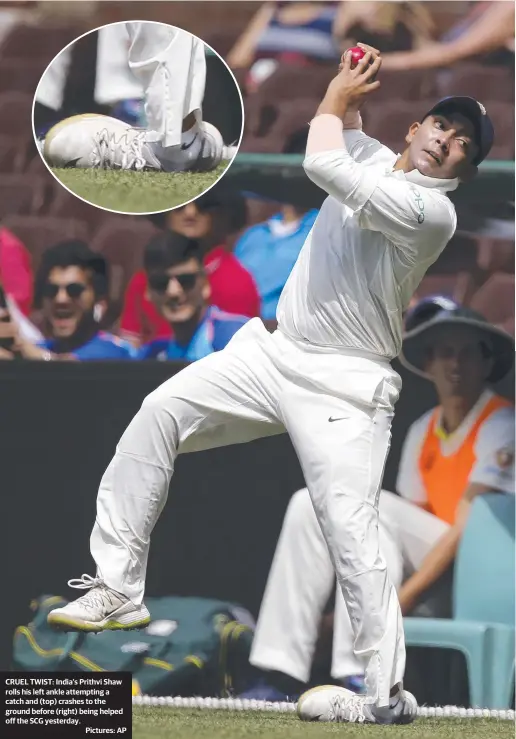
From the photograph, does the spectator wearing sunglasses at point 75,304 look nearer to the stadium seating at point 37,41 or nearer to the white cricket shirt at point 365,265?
the stadium seating at point 37,41

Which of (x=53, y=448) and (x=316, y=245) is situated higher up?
(x=316, y=245)

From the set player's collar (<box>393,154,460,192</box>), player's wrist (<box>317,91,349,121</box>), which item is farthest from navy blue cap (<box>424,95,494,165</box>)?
player's wrist (<box>317,91,349,121</box>)

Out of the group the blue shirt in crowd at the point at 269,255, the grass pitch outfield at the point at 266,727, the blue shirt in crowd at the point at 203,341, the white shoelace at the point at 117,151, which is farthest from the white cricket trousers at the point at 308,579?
the white shoelace at the point at 117,151

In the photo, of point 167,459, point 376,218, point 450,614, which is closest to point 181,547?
point 450,614

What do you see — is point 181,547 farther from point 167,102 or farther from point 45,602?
point 167,102

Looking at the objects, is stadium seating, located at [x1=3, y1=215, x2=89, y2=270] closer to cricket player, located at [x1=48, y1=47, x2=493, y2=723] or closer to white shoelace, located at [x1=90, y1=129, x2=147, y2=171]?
white shoelace, located at [x1=90, y1=129, x2=147, y2=171]
